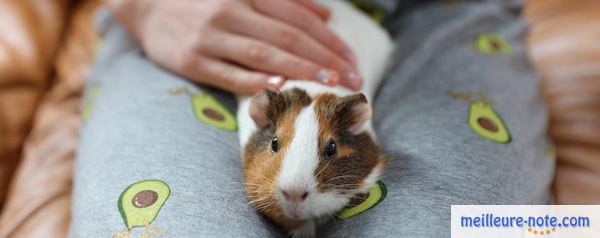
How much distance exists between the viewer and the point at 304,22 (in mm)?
1071

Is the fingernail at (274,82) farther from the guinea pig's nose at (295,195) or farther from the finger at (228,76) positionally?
the guinea pig's nose at (295,195)

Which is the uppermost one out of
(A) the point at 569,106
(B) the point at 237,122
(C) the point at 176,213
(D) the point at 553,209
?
(A) the point at 569,106

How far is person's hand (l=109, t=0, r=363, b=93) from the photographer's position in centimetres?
102

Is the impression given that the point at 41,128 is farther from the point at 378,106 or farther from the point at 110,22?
the point at 378,106

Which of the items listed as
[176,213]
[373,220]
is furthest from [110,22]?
[373,220]

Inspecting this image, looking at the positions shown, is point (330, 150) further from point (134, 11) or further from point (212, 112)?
point (134, 11)

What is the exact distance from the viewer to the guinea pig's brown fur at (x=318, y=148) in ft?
2.65

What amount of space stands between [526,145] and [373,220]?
0.36 m

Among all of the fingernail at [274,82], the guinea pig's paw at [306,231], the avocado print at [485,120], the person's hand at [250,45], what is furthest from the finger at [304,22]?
the guinea pig's paw at [306,231]

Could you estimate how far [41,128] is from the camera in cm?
125

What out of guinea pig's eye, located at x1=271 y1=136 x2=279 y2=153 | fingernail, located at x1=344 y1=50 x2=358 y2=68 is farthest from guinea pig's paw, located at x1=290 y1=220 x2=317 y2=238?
fingernail, located at x1=344 y1=50 x2=358 y2=68

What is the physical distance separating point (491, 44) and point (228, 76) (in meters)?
0.57

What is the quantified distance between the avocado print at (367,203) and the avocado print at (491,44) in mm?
497

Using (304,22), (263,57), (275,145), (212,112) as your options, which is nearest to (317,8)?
(304,22)
